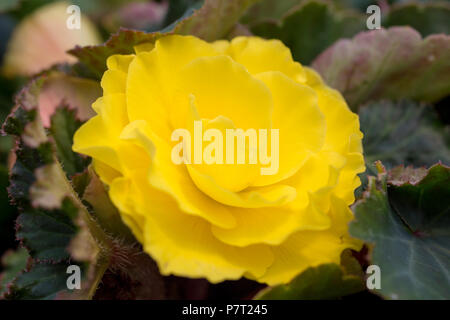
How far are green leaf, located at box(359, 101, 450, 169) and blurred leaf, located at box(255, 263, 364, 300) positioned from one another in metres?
0.30

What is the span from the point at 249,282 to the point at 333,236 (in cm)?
18

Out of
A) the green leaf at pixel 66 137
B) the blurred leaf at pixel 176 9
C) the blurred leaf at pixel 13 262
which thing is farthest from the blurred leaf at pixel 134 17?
the blurred leaf at pixel 13 262

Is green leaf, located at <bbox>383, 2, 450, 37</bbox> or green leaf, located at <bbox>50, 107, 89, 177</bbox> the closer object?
green leaf, located at <bbox>50, 107, 89, 177</bbox>

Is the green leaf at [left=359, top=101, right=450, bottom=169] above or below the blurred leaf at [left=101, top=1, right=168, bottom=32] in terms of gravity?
below

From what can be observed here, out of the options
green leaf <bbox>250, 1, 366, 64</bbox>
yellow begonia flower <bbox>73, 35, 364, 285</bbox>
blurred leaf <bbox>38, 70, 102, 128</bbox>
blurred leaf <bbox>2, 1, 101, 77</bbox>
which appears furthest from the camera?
blurred leaf <bbox>2, 1, 101, 77</bbox>

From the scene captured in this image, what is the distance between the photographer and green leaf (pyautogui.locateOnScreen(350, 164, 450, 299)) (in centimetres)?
47

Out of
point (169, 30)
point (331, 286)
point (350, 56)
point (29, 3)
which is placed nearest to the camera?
point (331, 286)

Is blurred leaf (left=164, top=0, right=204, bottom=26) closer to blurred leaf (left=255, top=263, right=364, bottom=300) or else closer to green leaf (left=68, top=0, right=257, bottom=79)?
green leaf (left=68, top=0, right=257, bottom=79)

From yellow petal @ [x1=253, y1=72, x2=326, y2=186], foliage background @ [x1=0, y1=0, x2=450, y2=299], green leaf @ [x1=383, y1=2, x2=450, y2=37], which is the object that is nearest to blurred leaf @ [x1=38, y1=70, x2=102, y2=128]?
foliage background @ [x1=0, y1=0, x2=450, y2=299]

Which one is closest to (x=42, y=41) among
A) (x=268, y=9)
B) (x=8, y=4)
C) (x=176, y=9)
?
(x=8, y=4)

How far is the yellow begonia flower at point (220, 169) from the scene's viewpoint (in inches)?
17.6

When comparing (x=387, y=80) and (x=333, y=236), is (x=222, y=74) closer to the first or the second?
(x=333, y=236)

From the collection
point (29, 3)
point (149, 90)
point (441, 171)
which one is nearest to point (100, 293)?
point (149, 90)

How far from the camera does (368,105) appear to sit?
75 centimetres
